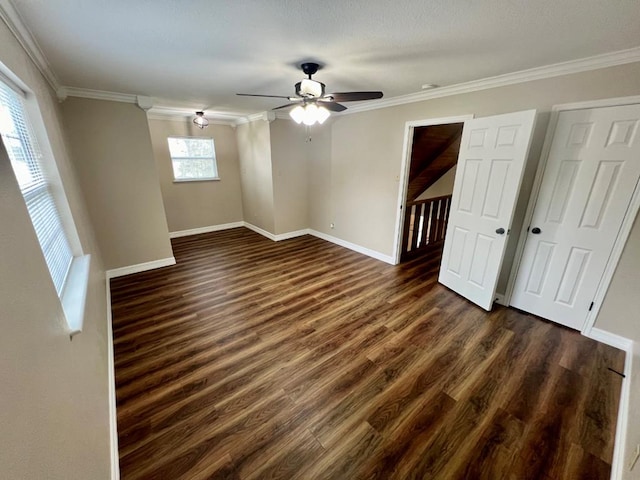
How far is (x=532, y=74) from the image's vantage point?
231 cm

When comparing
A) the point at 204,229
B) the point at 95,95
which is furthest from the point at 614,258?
the point at 204,229

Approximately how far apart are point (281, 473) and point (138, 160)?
3838 millimetres

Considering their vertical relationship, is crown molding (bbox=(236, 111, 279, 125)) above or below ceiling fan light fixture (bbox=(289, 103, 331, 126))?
above

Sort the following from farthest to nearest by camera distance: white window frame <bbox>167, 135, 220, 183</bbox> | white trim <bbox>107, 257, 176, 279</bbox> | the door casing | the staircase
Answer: white window frame <bbox>167, 135, 220, 183</bbox>
the staircase
white trim <bbox>107, 257, 176, 279</bbox>
the door casing

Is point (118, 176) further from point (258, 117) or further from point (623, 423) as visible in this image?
point (623, 423)

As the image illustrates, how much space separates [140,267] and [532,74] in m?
5.17

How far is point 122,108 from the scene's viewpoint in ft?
10.6

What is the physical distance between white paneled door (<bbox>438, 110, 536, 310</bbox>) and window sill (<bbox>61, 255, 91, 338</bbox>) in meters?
3.29

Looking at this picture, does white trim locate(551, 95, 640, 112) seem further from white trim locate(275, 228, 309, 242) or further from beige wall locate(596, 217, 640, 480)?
white trim locate(275, 228, 309, 242)

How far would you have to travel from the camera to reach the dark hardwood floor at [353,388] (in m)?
1.46

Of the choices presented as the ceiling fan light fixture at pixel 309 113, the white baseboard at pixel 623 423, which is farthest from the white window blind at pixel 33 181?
the white baseboard at pixel 623 423

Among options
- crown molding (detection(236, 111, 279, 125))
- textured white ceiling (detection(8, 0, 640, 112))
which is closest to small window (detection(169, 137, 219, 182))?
crown molding (detection(236, 111, 279, 125))

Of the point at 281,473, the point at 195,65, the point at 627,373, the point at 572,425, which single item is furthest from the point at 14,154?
the point at 627,373

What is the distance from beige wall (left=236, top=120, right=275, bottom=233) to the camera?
480 cm
